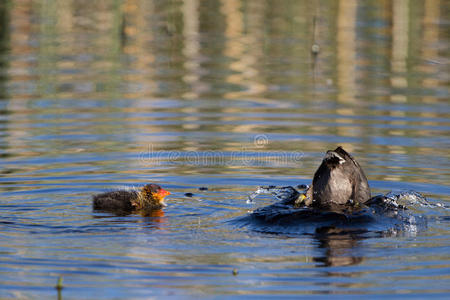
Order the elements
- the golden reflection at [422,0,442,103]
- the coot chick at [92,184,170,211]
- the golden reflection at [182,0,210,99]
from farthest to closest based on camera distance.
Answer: the golden reflection at [422,0,442,103]
the golden reflection at [182,0,210,99]
the coot chick at [92,184,170,211]

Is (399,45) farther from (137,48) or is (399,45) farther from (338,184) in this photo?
(338,184)

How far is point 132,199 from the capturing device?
9.36 meters

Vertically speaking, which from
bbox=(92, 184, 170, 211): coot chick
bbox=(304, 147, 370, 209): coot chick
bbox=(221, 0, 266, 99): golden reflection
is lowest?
bbox=(92, 184, 170, 211): coot chick

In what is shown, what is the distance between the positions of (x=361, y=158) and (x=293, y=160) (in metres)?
0.94

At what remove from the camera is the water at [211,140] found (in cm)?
705

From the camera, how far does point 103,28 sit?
81.9 feet

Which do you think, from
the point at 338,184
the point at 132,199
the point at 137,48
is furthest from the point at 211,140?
the point at 137,48

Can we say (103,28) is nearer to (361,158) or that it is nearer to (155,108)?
(155,108)

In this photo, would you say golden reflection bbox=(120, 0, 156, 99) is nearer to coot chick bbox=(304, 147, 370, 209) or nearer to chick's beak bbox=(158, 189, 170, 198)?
chick's beak bbox=(158, 189, 170, 198)

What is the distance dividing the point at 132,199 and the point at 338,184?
7.49 feet
